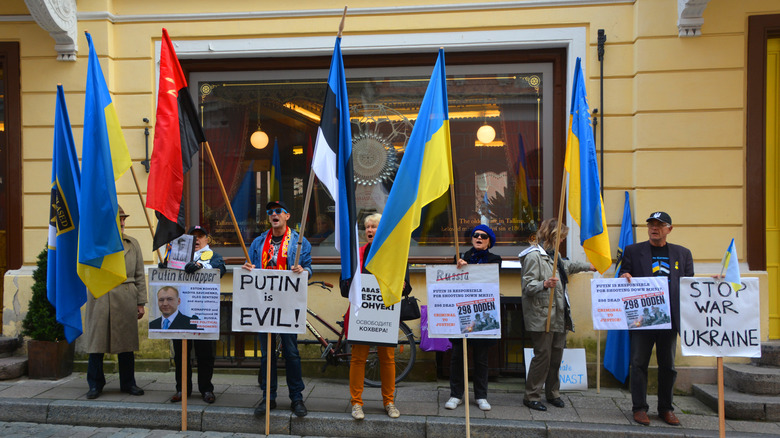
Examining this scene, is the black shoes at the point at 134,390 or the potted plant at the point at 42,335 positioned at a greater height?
the potted plant at the point at 42,335

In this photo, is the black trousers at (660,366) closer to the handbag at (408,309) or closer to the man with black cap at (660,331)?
the man with black cap at (660,331)

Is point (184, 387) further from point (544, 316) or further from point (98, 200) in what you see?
point (544, 316)

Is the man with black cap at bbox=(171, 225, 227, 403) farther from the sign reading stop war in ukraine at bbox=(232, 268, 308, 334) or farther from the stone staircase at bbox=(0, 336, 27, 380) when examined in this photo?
the stone staircase at bbox=(0, 336, 27, 380)

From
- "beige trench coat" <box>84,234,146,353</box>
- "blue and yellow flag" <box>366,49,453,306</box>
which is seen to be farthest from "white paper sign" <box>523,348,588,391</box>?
"beige trench coat" <box>84,234,146,353</box>

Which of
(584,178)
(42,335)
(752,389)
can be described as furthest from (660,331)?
(42,335)

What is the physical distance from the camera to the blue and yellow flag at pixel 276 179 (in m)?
7.69

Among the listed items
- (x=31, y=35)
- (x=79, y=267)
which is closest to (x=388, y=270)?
(x=79, y=267)

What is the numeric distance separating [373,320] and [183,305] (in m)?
1.81

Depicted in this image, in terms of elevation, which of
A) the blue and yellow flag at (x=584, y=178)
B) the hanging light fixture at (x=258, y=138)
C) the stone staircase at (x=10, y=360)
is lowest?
the stone staircase at (x=10, y=360)

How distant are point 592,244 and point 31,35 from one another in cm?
721

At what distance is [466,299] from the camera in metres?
5.23

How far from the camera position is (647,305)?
5301mm

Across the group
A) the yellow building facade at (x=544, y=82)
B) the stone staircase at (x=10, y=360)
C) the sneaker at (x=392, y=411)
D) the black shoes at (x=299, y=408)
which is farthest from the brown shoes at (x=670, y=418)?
the stone staircase at (x=10, y=360)

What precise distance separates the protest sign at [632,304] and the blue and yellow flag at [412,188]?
1891 mm
